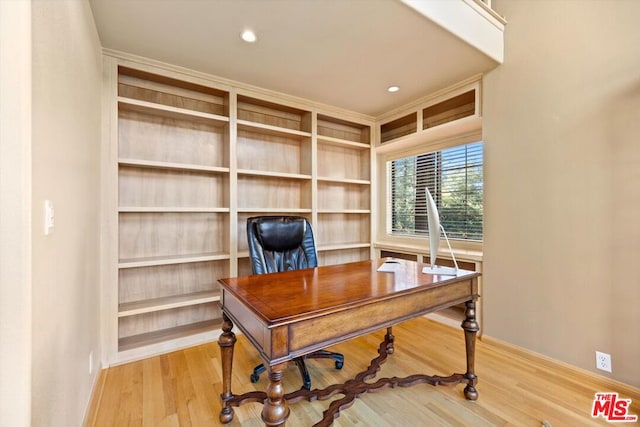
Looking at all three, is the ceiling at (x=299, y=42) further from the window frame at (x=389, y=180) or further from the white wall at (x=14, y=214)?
the white wall at (x=14, y=214)

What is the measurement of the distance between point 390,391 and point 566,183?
190 centimetres

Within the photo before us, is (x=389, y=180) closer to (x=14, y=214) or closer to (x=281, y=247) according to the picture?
(x=281, y=247)

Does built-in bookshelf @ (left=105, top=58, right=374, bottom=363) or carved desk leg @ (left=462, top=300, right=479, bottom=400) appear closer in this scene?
carved desk leg @ (left=462, top=300, right=479, bottom=400)

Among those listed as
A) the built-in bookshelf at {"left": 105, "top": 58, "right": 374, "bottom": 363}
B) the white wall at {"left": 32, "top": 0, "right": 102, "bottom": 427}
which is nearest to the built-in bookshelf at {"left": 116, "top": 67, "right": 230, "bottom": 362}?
the built-in bookshelf at {"left": 105, "top": 58, "right": 374, "bottom": 363}

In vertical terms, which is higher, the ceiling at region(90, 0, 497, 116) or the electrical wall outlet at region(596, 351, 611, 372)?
the ceiling at region(90, 0, 497, 116)

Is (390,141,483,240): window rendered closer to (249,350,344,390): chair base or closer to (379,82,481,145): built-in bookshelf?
(379,82,481,145): built-in bookshelf

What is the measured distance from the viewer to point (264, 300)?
116 centimetres

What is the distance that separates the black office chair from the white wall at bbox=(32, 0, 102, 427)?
3.03ft

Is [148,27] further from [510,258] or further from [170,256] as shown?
[510,258]

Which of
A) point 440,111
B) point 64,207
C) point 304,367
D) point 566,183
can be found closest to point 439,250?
point 566,183

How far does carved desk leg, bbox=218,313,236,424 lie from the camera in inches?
56.8

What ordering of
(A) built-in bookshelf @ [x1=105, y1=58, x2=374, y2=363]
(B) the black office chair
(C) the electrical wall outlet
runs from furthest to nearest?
(A) built-in bookshelf @ [x1=105, y1=58, x2=374, y2=363] → (B) the black office chair → (C) the electrical wall outlet

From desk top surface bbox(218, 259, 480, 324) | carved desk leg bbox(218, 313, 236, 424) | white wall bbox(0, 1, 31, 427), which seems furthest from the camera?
carved desk leg bbox(218, 313, 236, 424)

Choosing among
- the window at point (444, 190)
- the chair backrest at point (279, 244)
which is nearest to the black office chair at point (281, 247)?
the chair backrest at point (279, 244)
